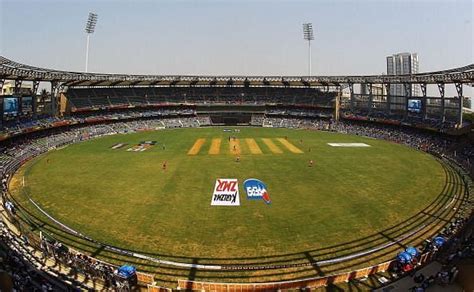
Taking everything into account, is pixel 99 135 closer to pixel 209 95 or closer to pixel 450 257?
pixel 209 95

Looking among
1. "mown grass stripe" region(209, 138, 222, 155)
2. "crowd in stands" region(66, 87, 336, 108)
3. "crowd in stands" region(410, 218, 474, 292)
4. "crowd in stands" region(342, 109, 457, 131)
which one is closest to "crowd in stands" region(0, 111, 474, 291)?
"crowd in stands" region(410, 218, 474, 292)

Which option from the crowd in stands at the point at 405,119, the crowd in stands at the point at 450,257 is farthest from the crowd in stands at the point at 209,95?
the crowd in stands at the point at 450,257

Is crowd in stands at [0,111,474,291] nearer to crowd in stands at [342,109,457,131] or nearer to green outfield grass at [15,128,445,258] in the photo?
crowd in stands at [342,109,457,131]

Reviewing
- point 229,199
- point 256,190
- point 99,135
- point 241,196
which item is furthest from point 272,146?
point 99,135

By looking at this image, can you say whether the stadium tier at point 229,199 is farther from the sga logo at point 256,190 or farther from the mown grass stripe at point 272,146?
the mown grass stripe at point 272,146

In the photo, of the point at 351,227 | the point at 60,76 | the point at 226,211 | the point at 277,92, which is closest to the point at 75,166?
the point at 226,211

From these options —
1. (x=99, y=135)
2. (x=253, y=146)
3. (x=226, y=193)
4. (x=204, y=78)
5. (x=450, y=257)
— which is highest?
(x=204, y=78)

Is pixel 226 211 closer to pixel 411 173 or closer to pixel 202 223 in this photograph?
pixel 202 223
